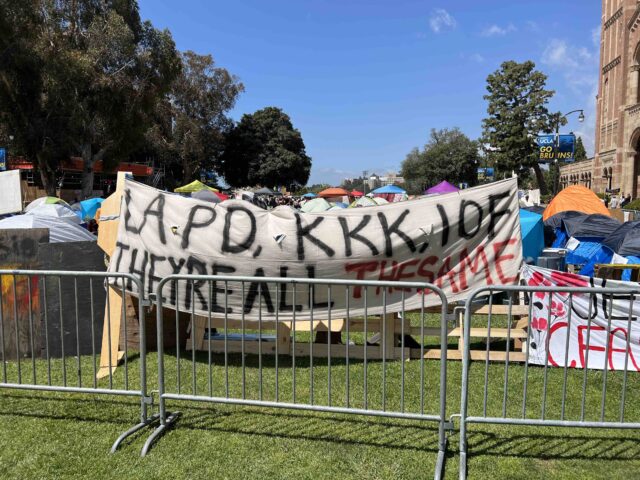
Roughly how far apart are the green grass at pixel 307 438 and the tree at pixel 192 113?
4324cm

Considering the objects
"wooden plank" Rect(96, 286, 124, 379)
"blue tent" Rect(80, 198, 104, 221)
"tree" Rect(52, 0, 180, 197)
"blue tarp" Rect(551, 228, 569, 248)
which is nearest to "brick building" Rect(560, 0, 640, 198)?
"blue tarp" Rect(551, 228, 569, 248)

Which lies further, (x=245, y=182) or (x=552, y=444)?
(x=245, y=182)

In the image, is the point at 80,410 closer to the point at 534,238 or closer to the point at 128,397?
the point at 128,397

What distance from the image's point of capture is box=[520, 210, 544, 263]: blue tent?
9547mm

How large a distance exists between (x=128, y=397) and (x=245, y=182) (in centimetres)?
5728

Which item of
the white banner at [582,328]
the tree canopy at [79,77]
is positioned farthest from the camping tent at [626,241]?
the tree canopy at [79,77]

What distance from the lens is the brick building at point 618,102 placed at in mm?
45812

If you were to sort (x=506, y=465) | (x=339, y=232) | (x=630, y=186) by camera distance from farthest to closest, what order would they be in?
(x=630, y=186) < (x=339, y=232) < (x=506, y=465)

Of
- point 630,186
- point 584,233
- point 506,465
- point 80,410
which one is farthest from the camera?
point 630,186

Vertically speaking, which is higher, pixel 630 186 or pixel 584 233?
pixel 630 186

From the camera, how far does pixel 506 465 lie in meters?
3.47

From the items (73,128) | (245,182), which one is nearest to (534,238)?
(73,128)

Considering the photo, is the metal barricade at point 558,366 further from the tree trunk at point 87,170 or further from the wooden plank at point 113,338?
the tree trunk at point 87,170

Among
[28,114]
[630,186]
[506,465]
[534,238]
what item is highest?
[28,114]
